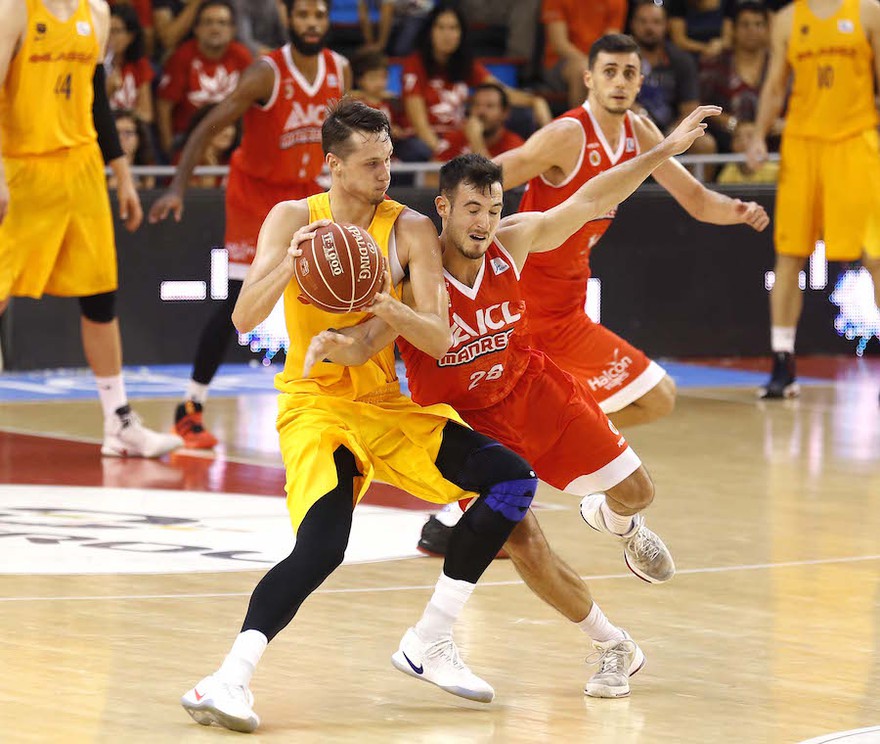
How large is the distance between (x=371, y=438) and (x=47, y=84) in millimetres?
3467

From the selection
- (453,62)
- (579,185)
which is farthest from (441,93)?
(579,185)

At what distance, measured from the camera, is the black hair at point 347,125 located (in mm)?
4750

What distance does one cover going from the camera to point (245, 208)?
8633 millimetres

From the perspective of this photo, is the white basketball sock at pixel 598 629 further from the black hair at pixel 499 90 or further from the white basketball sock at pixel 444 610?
the black hair at pixel 499 90

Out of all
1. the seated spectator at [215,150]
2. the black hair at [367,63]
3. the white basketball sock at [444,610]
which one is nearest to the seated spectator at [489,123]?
the black hair at [367,63]

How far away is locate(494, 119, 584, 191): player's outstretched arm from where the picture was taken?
6.38 m

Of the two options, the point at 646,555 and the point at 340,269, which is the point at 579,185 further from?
the point at 340,269

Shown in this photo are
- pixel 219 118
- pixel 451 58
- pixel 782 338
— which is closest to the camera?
pixel 219 118

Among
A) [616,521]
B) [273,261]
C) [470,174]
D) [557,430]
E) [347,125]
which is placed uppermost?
[347,125]

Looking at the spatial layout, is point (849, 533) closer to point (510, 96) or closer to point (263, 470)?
point (263, 470)

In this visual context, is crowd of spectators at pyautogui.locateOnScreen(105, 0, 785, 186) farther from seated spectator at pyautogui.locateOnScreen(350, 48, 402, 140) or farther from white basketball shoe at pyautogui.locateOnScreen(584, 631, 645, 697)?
white basketball shoe at pyautogui.locateOnScreen(584, 631, 645, 697)

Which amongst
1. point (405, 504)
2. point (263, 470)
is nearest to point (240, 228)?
point (263, 470)

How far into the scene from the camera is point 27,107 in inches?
295

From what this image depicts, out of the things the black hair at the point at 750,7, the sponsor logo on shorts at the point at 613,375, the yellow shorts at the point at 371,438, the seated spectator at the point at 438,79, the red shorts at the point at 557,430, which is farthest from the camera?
the black hair at the point at 750,7
